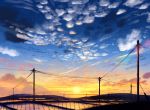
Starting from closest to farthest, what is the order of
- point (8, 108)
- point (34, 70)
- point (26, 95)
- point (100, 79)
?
point (8, 108)
point (26, 95)
point (34, 70)
point (100, 79)

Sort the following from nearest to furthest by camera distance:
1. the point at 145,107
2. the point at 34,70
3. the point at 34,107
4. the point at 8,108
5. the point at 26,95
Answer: the point at 145,107 < the point at 8,108 < the point at 34,107 < the point at 26,95 < the point at 34,70

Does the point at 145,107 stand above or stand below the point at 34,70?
below

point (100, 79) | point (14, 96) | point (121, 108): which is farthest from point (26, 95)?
point (121, 108)

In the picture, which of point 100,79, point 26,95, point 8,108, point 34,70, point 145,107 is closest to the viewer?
point 145,107

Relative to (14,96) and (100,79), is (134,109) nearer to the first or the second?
(14,96)

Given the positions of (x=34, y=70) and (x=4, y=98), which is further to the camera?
(x=34, y=70)

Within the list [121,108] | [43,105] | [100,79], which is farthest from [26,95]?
[121,108]

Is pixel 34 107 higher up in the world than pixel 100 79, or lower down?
lower down

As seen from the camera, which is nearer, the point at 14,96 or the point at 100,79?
the point at 14,96

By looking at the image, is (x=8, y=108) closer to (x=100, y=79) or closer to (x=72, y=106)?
(x=72, y=106)
